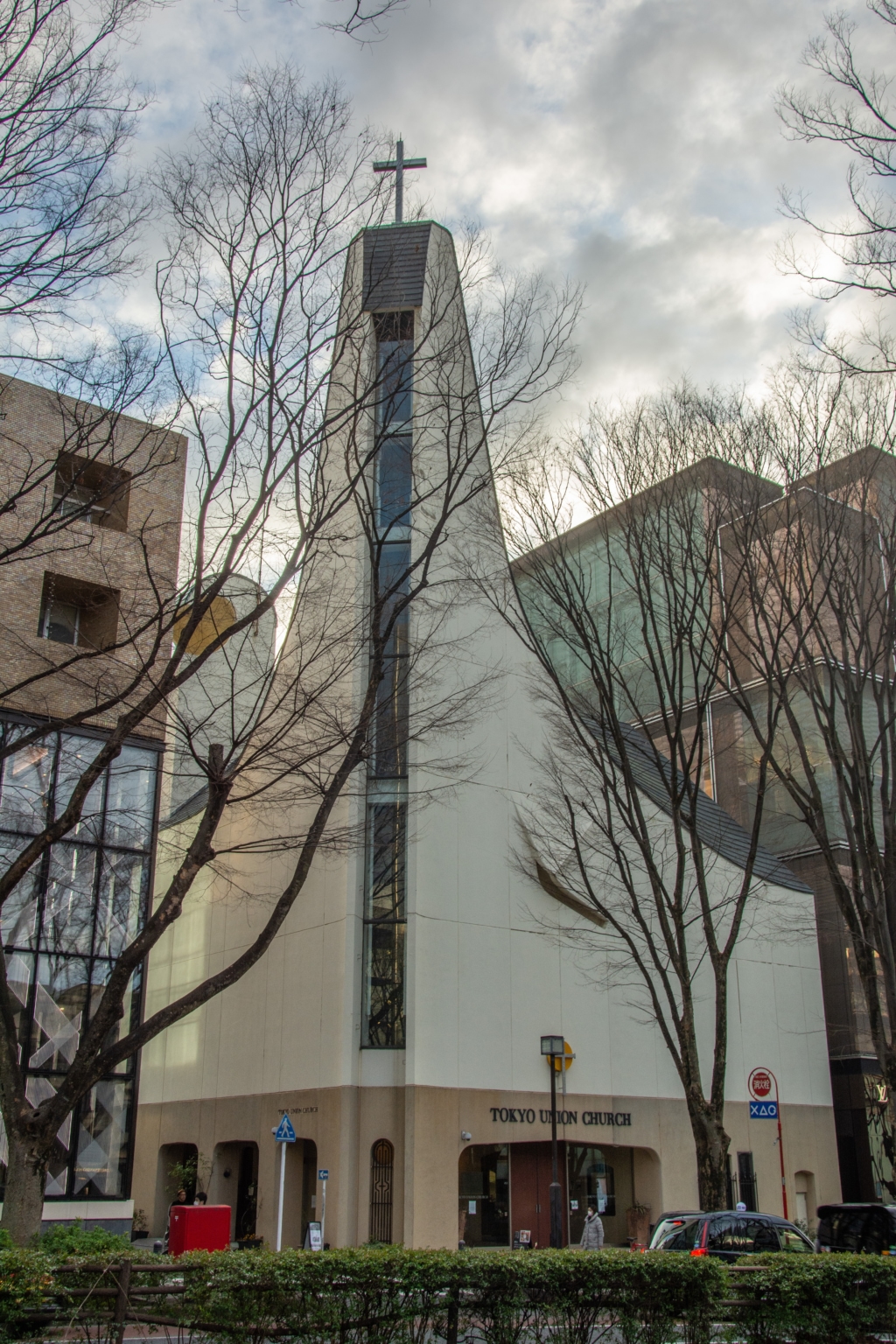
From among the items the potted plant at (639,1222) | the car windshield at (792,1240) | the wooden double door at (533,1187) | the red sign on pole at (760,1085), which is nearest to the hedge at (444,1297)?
the car windshield at (792,1240)

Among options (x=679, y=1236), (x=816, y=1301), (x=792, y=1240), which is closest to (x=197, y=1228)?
(x=679, y=1236)

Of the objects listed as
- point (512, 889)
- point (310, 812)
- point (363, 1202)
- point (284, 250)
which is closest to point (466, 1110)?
point (363, 1202)

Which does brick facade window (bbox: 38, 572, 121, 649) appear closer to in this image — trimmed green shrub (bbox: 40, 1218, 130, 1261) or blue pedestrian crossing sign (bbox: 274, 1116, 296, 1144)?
blue pedestrian crossing sign (bbox: 274, 1116, 296, 1144)

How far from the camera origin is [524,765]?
28.5 metres

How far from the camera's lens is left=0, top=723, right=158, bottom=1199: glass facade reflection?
20062mm

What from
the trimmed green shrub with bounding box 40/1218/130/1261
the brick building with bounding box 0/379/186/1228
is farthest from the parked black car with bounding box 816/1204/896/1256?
the brick building with bounding box 0/379/186/1228

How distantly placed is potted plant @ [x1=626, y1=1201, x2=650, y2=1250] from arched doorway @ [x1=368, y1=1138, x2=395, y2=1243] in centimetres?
690

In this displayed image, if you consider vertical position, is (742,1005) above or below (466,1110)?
above

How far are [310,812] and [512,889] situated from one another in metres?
5.20

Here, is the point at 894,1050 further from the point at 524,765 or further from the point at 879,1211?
the point at 524,765

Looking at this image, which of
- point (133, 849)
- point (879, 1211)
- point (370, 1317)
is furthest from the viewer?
point (133, 849)

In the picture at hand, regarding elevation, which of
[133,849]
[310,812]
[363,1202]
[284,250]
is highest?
[284,250]

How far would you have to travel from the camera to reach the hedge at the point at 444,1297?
8.45 m

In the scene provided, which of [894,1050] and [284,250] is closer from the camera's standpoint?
[284,250]
